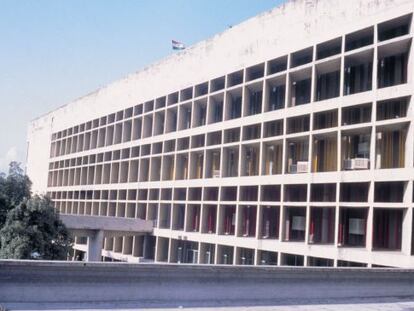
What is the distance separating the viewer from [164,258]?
133 feet

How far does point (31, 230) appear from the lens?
26.2 m

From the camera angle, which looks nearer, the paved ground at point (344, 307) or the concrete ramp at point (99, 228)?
the paved ground at point (344, 307)

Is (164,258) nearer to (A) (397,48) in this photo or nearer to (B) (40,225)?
(B) (40,225)

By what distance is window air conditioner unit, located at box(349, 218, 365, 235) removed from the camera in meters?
26.0

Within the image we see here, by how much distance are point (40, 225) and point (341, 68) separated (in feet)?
56.5

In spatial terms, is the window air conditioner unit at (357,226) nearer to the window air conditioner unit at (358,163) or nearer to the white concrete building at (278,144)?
the white concrete building at (278,144)

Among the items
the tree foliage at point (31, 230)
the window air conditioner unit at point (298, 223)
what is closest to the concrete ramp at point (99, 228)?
the tree foliage at point (31, 230)

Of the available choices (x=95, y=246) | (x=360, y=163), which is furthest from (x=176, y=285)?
(x=95, y=246)

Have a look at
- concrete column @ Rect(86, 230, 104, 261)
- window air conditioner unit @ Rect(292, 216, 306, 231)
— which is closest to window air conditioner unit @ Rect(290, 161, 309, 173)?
window air conditioner unit @ Rect(292, 216, 306, 231)

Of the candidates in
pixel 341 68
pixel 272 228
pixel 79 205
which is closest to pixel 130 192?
pixel 79 205

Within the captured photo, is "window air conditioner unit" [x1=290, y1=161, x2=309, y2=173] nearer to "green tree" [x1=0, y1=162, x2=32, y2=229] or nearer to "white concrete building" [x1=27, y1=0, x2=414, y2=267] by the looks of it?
"white concrete building" [x1=27, y1=0, x2=414, y2=267]

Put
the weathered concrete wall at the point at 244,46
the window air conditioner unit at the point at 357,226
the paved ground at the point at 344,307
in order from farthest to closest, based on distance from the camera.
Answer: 1. the window air conditioner unit at the point at 357,226
2. the weathered concrete wall at the point at 244,46
3. the paved ground at the point at 344,307

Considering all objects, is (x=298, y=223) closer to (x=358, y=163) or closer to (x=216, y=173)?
(x=358, y=163)

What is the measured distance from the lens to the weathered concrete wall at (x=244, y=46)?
2567 centimetres
